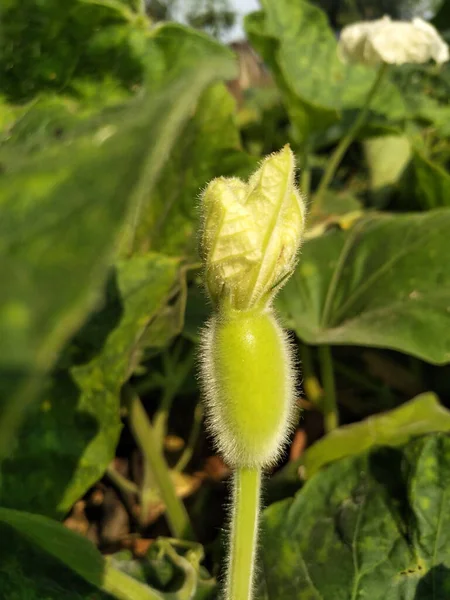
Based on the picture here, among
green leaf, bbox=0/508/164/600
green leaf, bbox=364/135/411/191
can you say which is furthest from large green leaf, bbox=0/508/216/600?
green leaf, bbox=364/135/411/191

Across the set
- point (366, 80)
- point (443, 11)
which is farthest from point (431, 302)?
point (443, 11)

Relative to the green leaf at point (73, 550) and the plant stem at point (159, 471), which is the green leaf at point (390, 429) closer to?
the plant stem at point (159, 471)

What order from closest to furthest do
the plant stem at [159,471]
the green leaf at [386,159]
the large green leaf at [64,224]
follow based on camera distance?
the large green leaf at [64,224] < the plant stem at [159,471] < the green leaf at [386,159]

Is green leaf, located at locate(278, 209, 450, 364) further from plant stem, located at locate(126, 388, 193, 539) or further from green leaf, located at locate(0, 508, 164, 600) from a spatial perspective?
green leaf, located at locate(0, 508, 164, 600)

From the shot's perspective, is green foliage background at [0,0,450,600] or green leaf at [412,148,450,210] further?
green leaf at [412,148,450,210]

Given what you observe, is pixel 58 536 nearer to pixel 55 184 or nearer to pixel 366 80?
pixel 55 184

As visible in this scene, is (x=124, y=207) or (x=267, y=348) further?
(x=267, y=348)

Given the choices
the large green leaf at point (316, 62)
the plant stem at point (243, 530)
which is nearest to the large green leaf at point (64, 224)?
the plant stem at point (243, 530)

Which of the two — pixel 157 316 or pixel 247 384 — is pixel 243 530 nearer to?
pixel 247 384
